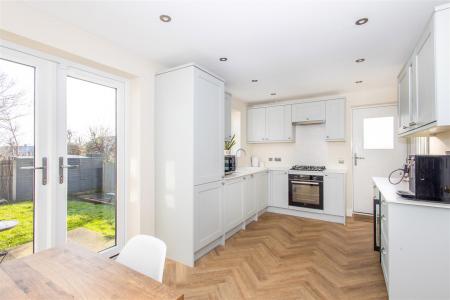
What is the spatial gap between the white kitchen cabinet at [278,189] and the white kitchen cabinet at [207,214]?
185cm

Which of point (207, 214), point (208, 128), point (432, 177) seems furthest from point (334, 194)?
point (208, 128)

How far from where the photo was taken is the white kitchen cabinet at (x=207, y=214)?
253cm

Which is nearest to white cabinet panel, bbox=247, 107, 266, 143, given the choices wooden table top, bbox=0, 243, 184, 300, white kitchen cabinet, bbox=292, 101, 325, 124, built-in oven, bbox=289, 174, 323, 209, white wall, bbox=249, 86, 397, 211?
A: white wall, bbox=249, 86, 397, 211

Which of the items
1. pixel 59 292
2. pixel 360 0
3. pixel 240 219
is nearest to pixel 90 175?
pixel 59 292

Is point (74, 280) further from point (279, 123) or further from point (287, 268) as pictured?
point (279, 123)

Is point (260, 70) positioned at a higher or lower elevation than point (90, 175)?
higher

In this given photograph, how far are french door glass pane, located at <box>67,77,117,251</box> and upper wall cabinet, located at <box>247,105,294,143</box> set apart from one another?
3.00 meters

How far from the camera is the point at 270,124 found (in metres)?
4.66

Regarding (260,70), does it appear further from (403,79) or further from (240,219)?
(240,219)

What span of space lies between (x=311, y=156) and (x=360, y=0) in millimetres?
3202

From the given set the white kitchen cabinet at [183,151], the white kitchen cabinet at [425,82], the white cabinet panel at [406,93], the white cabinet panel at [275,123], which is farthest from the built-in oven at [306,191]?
the white kitchen cabinet at [425,82]

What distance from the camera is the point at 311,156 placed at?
449cm

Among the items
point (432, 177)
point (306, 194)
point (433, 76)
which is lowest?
point (306, 194)

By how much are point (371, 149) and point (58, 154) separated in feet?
15.4
